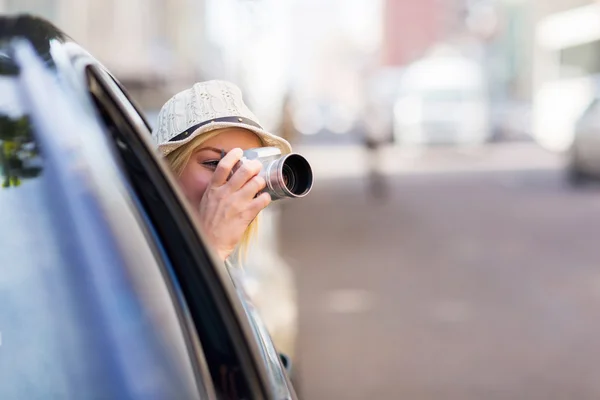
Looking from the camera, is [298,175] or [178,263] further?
[298,175]

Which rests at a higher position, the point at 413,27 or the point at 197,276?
the point at 197,276

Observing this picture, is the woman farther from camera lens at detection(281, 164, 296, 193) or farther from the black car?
the black car

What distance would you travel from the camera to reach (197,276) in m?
1.58

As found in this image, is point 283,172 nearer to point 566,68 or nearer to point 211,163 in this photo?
point 211,163

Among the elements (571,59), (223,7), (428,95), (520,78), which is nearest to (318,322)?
(428,95)

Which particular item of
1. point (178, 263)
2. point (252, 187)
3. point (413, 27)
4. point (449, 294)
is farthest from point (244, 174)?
point (413, 27)

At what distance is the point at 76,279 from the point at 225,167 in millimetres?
454

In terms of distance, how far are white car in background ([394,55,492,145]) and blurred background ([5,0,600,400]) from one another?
0.19 feet

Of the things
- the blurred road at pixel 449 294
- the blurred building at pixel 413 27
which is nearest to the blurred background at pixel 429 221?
the blurred road at pixel 449 294

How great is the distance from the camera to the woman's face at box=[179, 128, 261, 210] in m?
2.10

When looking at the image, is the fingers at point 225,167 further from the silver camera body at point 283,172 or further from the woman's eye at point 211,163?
the woman's eye at point 211,163

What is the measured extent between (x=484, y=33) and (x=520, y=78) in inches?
543

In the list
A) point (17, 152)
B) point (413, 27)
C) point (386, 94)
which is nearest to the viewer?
point (17, 152)

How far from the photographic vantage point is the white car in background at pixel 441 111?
1253 inches
